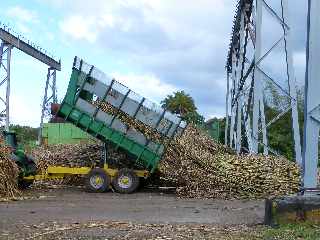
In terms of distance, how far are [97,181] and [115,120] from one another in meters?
1.86

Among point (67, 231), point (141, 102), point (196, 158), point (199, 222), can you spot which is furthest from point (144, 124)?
point (67, 231)

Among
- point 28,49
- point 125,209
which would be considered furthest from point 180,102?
point 125,209

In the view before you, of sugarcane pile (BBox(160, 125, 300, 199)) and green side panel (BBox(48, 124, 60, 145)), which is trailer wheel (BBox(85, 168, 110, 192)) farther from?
green side panel (BBox(48, 124, 60, 145))

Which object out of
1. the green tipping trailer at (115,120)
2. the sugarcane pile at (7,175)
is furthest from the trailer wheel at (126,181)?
the sugarcane pile at (7,175)

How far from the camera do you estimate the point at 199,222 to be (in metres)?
10.4

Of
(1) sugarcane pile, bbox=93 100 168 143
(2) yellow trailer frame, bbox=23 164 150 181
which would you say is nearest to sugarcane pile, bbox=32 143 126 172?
(2) yellow trailer frame, bbox=23 164 150 181

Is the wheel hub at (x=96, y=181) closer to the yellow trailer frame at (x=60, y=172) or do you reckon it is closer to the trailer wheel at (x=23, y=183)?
the yellow trailer frame at (x=60, y=172)

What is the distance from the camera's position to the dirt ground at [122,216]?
896 cm

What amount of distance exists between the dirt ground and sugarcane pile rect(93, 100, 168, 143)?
1.65 metres

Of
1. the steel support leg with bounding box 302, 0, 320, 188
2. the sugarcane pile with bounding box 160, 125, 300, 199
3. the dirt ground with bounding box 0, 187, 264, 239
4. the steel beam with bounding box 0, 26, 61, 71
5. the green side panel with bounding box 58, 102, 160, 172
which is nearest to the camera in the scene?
the dirt ground with bounding box 0, 187, 264, 239

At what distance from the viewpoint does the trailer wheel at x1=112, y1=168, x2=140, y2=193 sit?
16.7m

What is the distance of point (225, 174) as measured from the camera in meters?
15.7

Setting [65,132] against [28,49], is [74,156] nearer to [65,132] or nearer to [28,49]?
[65,132]

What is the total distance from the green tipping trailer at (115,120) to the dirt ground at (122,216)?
2.23ft
